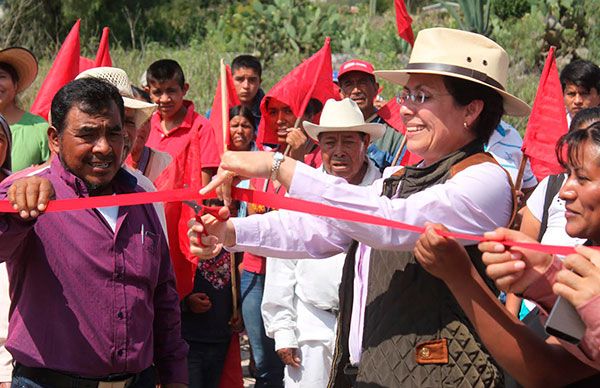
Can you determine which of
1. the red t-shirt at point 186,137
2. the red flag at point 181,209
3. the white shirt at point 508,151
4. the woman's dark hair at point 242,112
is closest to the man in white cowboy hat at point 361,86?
the white shirt at point 508,151

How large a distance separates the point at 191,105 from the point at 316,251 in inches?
186

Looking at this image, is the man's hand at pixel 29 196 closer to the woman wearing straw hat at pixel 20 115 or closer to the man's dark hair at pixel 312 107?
the woman wearing straw hat at pixel 20 115

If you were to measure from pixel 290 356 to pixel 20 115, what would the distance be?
2.82m

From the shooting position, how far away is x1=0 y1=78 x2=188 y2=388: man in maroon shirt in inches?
151

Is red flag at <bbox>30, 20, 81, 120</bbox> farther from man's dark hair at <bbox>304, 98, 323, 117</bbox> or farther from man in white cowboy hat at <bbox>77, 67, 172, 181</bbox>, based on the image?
man's dark hair at <bbox>304, 98, 323, 117</bbox>

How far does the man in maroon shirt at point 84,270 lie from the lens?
3.84 metres

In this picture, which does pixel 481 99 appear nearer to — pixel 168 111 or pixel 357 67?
pixel 357 67

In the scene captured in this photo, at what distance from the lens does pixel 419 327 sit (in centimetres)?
360

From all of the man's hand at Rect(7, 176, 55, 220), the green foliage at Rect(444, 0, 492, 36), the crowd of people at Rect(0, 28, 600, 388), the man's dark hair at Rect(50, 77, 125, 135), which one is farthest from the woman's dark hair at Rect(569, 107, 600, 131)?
the green foliage at Rect(444, 0, 492, 36)

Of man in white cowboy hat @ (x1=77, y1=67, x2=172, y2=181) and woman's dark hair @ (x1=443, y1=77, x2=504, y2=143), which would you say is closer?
woman's dark hair @ (x1=443, y1=77, x2=504, y2=143)

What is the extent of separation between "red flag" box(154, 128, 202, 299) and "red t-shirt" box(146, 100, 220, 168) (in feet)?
3.53

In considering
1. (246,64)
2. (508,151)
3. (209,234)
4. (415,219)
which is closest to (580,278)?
(415,219)

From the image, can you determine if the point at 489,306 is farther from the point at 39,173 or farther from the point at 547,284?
the point at 39,173

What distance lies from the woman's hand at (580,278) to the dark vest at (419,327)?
0.96 meters
